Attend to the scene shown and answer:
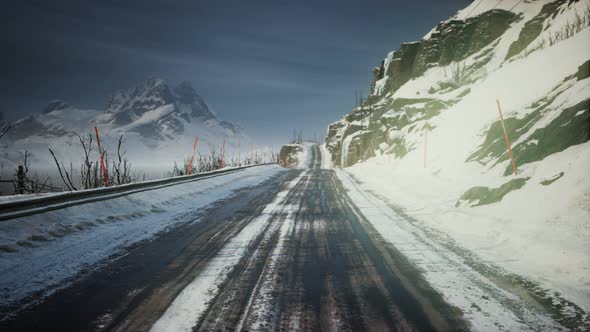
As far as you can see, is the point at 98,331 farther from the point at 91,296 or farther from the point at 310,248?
the point at 310,248

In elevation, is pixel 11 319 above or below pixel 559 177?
below

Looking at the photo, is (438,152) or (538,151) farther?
(438,152)

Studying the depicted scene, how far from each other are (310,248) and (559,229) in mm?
3785

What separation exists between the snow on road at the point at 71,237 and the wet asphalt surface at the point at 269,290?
0.35 metres

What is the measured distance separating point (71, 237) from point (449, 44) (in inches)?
2227

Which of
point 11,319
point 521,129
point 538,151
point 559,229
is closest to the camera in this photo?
point 11,319

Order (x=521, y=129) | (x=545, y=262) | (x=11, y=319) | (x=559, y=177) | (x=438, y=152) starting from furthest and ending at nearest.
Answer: (x=438, y=152) → (x=521, y=129) → (x=559, y=177) → (x=545, y=262) → (x=11, y=319)

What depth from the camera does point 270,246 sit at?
172 inches

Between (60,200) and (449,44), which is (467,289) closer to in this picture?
(60,200)

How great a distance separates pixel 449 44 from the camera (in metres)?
47.4

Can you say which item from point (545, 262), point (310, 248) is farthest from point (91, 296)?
point (545, 262)

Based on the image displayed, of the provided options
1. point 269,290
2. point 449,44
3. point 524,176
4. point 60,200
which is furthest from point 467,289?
point 449,44

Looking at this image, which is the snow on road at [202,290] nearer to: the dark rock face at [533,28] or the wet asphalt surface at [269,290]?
the wet asphalt surface at [269,290]

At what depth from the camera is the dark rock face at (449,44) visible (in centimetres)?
4272
